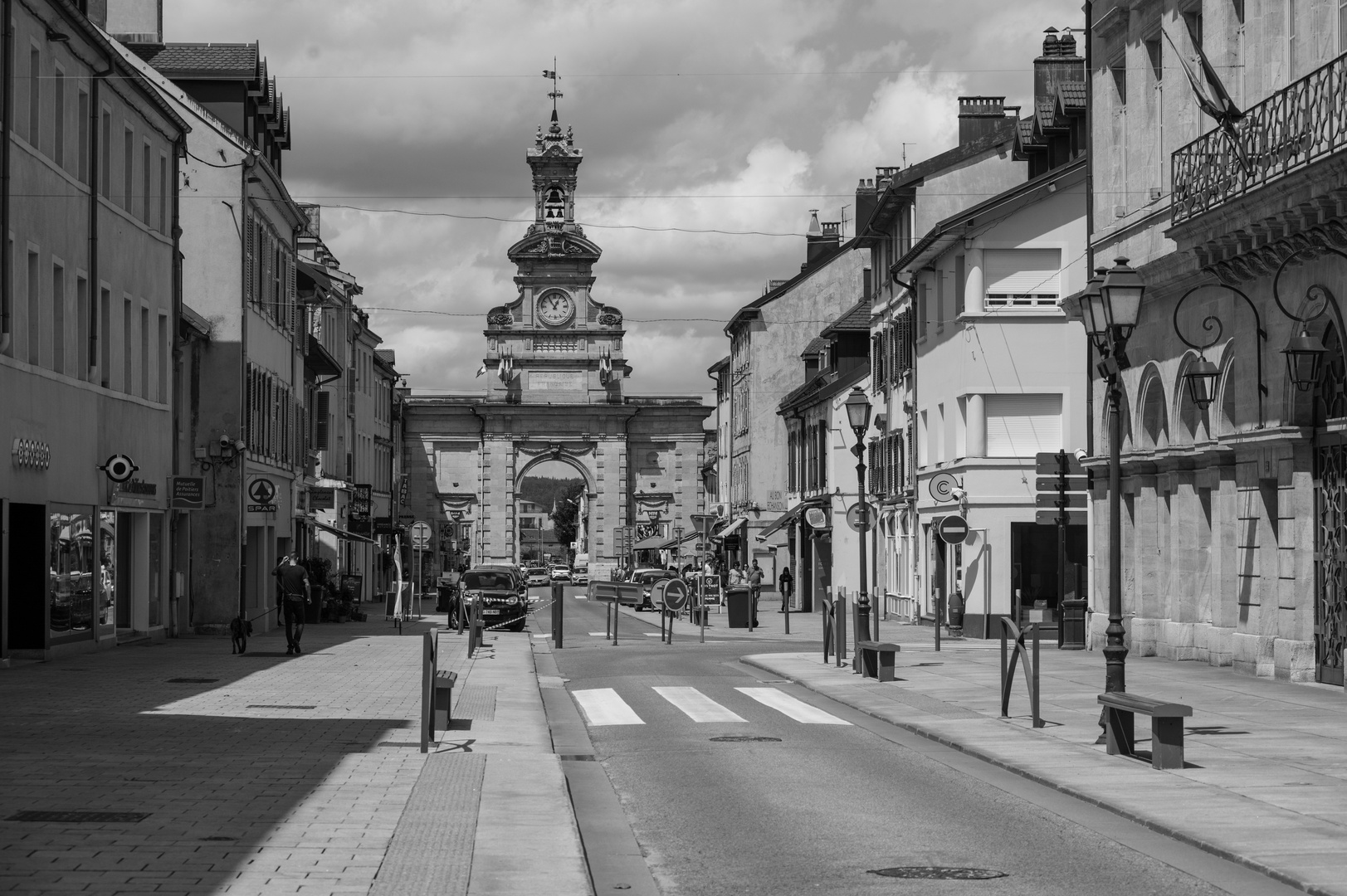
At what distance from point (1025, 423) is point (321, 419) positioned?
28679 mm

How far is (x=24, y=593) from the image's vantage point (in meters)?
24.6

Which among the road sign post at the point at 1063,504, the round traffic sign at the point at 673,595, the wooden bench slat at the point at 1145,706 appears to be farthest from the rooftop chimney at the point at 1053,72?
the wooden bench slat at the point at 1145,706

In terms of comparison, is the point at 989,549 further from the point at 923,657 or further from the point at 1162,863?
the point at 1162,863

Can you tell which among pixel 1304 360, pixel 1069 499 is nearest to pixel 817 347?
pixel 1069 499

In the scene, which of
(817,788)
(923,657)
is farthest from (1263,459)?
(817,788)

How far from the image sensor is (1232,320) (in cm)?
2392

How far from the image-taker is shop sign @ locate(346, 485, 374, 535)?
59.0 metres

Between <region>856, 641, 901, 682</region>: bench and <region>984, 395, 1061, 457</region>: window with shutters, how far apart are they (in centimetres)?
1558

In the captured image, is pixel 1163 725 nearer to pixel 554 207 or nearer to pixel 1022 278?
pixel 1022 278

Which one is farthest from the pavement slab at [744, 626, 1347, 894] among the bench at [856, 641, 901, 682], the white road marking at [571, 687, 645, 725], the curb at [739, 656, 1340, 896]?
the white road marking at [571, 687, 645, 725]

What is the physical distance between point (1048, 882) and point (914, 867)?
2.37 ft

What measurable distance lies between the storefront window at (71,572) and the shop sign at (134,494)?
4.33 feet

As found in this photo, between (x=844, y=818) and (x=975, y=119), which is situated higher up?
(x=975, y=119)

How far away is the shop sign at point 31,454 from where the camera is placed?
23625 millimetres
